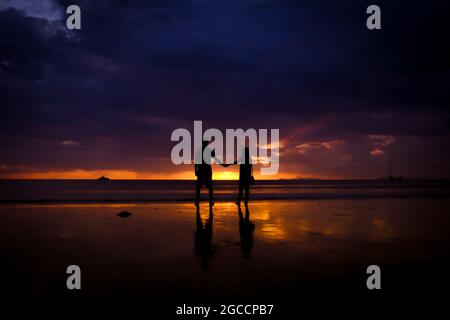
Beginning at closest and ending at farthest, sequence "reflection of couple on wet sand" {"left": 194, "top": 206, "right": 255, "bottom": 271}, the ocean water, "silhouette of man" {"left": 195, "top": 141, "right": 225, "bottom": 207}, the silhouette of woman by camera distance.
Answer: "reflection of couple on wet sand" {"left": 194, "top": 206, "right": 255, "bottom": 271}
"silhouette of man" {"left": 195, "top": 141, "right": 225, "bottom": 207}
the silhouette of woman
the ocean water

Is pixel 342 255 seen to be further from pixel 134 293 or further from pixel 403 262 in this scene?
pixel 134 293

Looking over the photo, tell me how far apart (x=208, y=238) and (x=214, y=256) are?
2.01 metres

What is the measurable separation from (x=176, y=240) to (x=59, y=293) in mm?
3886

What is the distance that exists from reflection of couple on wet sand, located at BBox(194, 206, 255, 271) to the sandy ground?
0.02 m

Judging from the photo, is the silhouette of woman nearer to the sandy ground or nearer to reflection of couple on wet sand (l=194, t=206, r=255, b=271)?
reflection of couple on wet sand (l=194, t=206, r=255, b=271)

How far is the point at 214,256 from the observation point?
6438 millimetres

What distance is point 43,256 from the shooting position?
6.40 metres

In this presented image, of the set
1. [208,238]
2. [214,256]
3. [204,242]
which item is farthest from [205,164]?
[214,256]

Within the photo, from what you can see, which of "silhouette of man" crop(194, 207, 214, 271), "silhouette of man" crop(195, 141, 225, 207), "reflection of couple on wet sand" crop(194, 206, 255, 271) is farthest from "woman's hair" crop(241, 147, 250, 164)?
"silhouette of man" crop(194, 207, 214, 271)

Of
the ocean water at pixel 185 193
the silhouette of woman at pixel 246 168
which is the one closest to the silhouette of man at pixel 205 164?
the silhouette of woman at pixel 246 168

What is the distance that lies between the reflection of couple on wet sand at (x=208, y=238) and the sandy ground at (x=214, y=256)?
2 cm

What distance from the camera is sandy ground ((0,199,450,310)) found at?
465 cm

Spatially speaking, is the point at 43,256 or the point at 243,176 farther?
the point at 243,176
